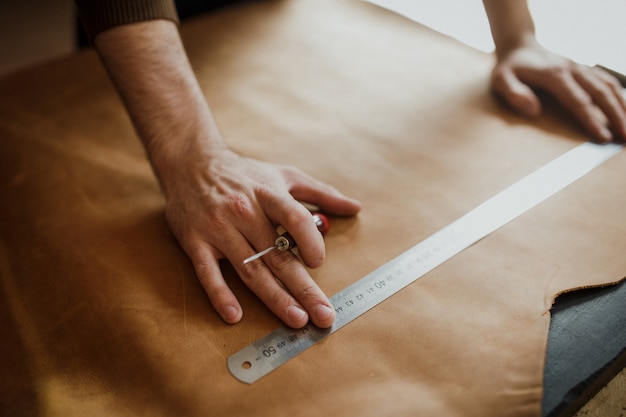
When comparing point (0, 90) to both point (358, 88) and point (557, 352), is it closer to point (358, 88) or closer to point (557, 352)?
point (358, 88)

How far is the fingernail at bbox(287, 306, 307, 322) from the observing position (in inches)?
28.2

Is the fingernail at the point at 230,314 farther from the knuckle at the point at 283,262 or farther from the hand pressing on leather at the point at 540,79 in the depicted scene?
the hand pressing on leather at the point at 540,79

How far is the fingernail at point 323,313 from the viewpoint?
0.71 meters

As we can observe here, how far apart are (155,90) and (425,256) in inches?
24.0

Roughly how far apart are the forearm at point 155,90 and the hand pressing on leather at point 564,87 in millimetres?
677

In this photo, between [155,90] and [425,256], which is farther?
[155,90]

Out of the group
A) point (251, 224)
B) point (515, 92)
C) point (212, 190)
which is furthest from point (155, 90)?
point (515, 92)

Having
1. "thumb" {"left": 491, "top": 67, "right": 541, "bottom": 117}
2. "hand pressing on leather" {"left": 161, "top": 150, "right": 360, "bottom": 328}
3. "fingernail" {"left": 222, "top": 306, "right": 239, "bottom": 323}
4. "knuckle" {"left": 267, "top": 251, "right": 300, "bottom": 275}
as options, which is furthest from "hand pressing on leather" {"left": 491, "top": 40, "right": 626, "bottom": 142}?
"fingernail" {"left": 222, "top": 306, "right": 239, "bottom": 323}

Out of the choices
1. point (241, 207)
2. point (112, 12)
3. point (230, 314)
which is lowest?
point (230, 314)

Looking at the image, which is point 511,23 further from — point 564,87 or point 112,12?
point 112,12

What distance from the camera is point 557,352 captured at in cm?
68

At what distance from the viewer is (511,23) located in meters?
1.18

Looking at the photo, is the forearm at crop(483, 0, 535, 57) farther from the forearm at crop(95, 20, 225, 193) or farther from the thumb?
the forearm at crop(95, 20, 225, 193)

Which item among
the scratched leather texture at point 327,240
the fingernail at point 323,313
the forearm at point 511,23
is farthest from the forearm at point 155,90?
the forearm at point 511,23
